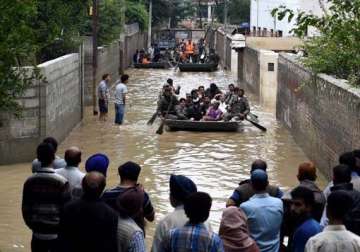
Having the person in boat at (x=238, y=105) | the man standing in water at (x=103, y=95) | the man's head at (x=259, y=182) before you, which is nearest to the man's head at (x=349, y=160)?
the man's head at (x=259, y=182)

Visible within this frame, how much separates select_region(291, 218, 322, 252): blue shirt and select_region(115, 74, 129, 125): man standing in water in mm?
15608

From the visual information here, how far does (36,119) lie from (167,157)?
297cm

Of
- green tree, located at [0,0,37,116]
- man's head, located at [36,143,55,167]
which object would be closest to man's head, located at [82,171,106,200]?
man's head, located at [36,143,55,167]

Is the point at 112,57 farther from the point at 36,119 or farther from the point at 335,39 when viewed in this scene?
the point at 335,39

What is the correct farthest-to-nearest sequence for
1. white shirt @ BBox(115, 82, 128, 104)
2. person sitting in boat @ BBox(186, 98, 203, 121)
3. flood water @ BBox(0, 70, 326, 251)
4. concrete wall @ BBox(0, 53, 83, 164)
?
person sitting in boat @ BBox(186, 98, 203, 121)
white shirt @ BBox(115, 82, 128, 104)
concrete wall @ BBox(0, 53, 83, 164)
flood water @ BBox(0, 70, 326, 251)

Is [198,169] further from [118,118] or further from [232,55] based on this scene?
[232,55]

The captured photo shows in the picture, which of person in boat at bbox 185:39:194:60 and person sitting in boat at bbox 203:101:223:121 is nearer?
person sitting in boat at bbox 203:101:223:121

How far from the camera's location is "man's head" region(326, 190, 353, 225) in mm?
5871

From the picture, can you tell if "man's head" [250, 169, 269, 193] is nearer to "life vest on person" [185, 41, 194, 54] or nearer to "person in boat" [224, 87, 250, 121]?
"person in boat" [224, 87, 250, 121]

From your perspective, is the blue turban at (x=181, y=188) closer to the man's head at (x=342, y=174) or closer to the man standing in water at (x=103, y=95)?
the man's head at (x=342, y=174)

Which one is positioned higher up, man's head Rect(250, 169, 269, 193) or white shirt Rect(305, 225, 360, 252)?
man's head Rect(250, 169, 269, 193)

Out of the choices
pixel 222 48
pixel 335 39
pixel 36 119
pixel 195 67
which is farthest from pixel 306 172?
Result: pixel 222 48

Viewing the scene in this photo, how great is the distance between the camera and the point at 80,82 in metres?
23.9

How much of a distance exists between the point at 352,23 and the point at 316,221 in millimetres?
6702
